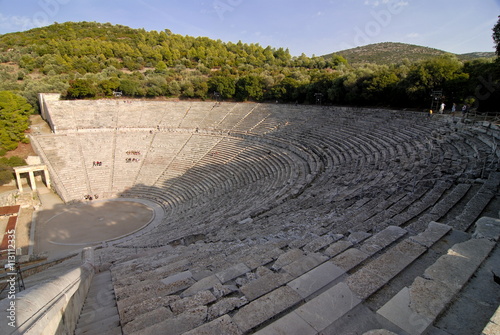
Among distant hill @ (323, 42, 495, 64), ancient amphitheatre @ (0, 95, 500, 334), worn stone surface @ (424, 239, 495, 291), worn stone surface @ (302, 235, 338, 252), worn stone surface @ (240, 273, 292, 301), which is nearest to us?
ancient amphitheatre @ (0, 95, 500, 334)

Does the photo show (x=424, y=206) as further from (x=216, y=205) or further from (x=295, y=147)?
(x=295, y=147)

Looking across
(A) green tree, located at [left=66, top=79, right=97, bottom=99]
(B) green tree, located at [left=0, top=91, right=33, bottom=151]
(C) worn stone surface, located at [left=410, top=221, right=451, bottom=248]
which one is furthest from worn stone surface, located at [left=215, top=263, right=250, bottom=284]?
(A) green tree, located at [left=66, top=79, right=97, bottom=99]

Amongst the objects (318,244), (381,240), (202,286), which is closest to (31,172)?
(202,286)

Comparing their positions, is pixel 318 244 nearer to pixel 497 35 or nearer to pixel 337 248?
pixel 337 248

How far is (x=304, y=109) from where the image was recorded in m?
27.4

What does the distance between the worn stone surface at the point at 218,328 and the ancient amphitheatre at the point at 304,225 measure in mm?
12

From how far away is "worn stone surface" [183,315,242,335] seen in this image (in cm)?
242

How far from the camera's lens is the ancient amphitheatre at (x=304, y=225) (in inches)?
104

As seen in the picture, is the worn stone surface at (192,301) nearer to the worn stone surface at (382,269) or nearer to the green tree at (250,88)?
the worn stone surface at (382,269)

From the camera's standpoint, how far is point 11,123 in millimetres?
25844

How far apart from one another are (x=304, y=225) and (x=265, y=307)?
456 cm

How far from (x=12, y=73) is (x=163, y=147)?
32.3 metres

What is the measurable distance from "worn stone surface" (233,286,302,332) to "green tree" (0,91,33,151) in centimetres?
3073

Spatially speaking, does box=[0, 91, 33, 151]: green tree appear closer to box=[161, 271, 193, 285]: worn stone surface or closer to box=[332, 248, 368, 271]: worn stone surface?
box=[161, 271, 193, 285]: worn stone surface
